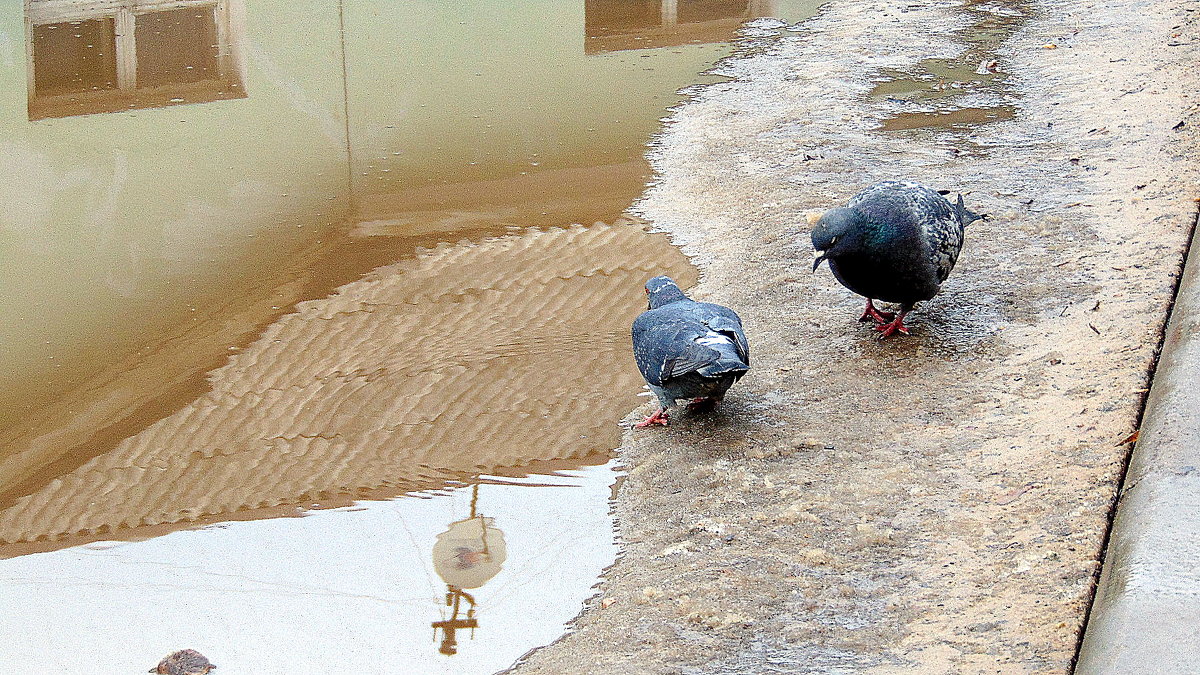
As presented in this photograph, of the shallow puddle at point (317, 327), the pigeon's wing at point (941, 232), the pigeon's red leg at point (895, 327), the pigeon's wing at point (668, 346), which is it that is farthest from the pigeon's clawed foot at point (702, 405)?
the pigeon's wing at point (941, 232)

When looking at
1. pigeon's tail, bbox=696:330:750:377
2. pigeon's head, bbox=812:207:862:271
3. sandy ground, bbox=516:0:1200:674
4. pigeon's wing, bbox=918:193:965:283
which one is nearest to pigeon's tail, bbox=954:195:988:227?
pigeon's wing, bbox=918:193:965:283

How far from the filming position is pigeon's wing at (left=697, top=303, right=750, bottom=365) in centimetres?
438

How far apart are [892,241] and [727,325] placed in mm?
770

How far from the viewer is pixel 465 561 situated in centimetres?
406

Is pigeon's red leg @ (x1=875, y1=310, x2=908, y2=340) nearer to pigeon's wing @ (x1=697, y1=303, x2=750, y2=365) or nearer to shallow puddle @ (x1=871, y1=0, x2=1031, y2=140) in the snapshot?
pigeon's wing @ (x1=697, y1=303, x2=750, y2=365)

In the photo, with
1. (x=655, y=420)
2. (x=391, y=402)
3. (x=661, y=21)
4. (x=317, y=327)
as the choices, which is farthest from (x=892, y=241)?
(x=661, y=21)

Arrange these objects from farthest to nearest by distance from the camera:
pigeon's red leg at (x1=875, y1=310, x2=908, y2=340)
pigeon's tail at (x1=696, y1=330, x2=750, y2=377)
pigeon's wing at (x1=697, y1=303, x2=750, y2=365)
Answer: pigeon's red leg at (x1=875, y1=310, x2=908, y2=340), pigeon's wing at (x1=697, y1=303, x2=750, y2=365), pigeon's tail at (x1=696, y1=330, x2=750, y2=377)

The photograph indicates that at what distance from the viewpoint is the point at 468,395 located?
17.1 feet

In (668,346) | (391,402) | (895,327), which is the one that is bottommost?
(391,402)

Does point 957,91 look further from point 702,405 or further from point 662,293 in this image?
point 702,405

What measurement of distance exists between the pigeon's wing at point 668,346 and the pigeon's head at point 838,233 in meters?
0.63

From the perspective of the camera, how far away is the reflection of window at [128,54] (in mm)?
9148

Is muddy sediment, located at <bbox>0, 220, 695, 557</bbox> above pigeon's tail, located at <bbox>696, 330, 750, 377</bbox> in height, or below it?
A: below

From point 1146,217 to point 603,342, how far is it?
8.96ft
